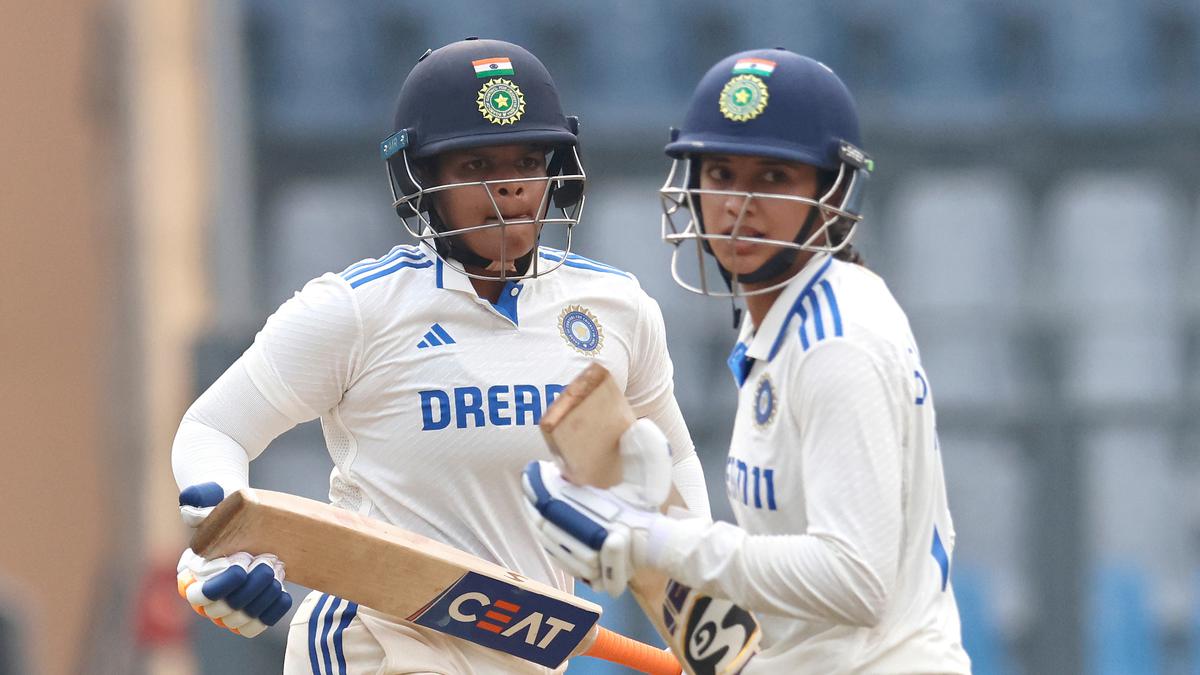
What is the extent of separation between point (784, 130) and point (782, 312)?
269mm

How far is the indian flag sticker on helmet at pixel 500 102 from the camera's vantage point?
333cm

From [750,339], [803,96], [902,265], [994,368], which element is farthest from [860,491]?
[902,265]

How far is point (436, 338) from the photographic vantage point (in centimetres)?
333

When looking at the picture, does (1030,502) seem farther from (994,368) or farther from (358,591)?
(358,591)

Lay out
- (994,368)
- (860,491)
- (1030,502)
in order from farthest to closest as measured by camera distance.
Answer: (994,368)
(1030,502)
(860,491)

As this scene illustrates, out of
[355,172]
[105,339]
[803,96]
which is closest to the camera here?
[803,96]

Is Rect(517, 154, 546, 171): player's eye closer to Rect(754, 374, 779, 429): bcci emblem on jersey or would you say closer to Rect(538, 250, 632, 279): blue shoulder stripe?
Rect(538, 250, 632, 279): blue shoulder stripe

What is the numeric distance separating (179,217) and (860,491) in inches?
298

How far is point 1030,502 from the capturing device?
693cm

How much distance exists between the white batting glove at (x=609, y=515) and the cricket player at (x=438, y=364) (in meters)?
0.50

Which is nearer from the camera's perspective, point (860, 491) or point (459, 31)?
point (860, 491)

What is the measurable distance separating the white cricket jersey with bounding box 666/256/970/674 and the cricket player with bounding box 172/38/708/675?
0.51 m

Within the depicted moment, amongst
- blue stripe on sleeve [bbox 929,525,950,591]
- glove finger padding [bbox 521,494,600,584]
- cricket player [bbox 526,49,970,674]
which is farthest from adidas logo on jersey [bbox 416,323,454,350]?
blue stripe on sleeve [bbox 929,525,950,591]

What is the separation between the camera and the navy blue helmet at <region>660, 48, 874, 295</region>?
2893 millimetres
